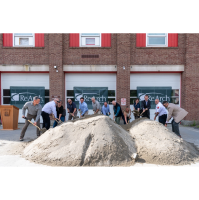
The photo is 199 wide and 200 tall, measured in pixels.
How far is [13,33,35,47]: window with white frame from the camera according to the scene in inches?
464

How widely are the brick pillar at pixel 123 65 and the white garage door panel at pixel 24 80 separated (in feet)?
17.2

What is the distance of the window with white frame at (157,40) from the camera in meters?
11.8

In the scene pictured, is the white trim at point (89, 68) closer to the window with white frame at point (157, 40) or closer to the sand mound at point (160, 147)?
the window with white frame at point (157, 40)

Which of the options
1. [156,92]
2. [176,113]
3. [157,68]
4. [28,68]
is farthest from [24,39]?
[176,113]

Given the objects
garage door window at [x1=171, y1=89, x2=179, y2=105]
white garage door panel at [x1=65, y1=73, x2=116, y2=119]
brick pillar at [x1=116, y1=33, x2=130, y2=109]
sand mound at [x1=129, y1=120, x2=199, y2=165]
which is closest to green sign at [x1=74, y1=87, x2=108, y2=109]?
white garage door panel at [x1=65, y1=73, x2=116, y2=119]

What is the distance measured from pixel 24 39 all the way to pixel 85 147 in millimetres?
10536

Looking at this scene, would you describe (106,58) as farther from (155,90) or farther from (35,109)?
(35,109)

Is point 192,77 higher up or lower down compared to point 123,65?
lower down

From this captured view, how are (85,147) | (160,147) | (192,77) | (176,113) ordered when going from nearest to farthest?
1. (85,147)
2. (160,147)
3. (176,113)
4. (192,77)

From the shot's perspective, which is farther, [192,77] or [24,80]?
[24,80]

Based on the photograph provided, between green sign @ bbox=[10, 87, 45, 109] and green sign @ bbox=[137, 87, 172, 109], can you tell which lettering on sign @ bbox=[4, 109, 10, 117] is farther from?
green sign @ bbox=[137, 87, 172, 109]

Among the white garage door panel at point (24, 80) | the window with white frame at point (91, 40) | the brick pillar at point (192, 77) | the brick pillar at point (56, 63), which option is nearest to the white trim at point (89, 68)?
the brick pillar at point (56, 63)

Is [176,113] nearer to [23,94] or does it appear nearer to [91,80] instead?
[91,80]

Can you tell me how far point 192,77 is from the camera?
37.6 ft
